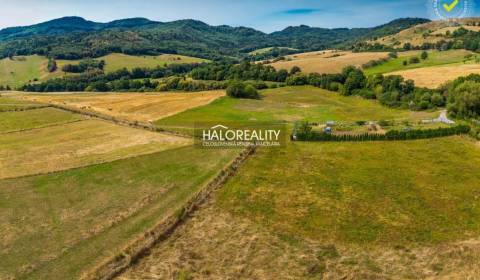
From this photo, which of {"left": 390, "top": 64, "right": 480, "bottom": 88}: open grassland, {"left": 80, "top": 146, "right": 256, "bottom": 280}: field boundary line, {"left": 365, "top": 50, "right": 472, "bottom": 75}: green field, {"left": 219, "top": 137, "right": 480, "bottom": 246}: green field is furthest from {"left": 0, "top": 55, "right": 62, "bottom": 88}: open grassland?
{"left": 219, "top": 137, "right": 480, "bottom": 246}: green field

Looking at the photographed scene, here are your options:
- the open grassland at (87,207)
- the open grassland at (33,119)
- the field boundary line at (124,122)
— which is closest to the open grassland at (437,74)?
the field boundary line at (124,122)

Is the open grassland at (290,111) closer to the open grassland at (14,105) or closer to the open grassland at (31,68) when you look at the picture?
the open grassland at (14,105)

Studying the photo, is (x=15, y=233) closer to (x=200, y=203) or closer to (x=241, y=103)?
(x=200, y=203)

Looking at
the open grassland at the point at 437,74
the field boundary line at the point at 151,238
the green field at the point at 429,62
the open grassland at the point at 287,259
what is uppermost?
the green field at the point at 429,62

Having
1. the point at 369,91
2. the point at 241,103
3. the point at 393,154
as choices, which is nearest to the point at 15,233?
the point at 393,154

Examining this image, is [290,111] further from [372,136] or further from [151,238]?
[151,238]
